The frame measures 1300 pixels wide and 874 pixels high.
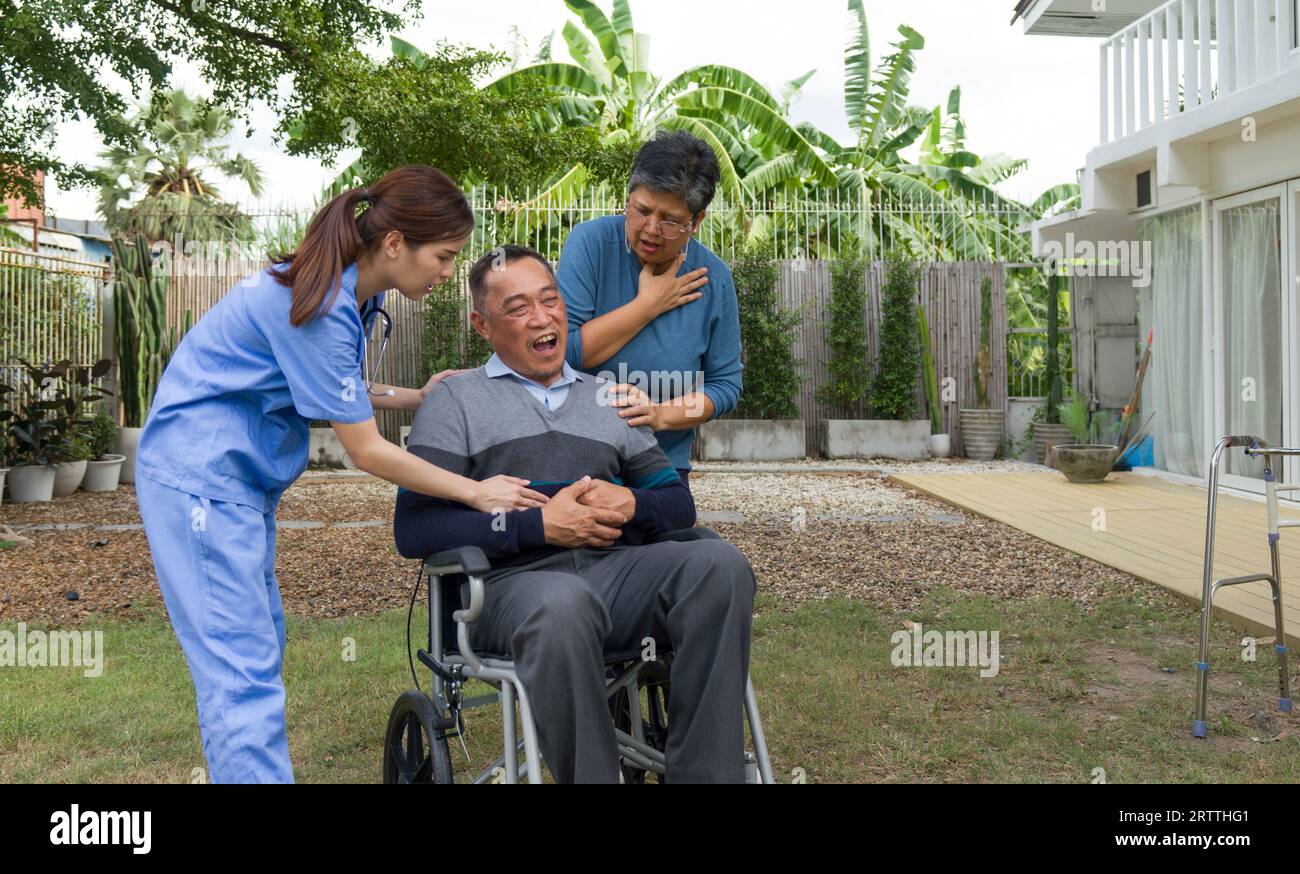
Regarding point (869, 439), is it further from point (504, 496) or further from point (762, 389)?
point (504, 496)

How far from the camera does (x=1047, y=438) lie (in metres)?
12.0

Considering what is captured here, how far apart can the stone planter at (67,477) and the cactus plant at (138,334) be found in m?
1.30

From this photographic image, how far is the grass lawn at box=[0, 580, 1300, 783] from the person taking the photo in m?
3.42

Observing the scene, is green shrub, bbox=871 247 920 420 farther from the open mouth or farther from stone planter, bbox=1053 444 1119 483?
the open mouth

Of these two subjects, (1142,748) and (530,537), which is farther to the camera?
(1142,748)

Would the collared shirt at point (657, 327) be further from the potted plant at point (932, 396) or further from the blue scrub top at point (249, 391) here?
the potted plant at point (932, 396)

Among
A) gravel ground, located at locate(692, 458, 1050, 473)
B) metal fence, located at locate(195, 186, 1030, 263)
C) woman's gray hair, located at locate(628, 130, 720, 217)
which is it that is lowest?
gravel ground, located at locate(692, 458, 1050, 473)

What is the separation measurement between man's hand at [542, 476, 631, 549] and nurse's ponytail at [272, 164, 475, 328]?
25.4 inches

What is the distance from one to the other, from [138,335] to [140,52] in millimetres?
3540

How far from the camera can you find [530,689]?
234cm

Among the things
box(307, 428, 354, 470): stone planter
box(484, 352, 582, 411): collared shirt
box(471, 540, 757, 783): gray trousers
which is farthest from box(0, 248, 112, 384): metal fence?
box(471, 540, 757, 783): gray trousers
